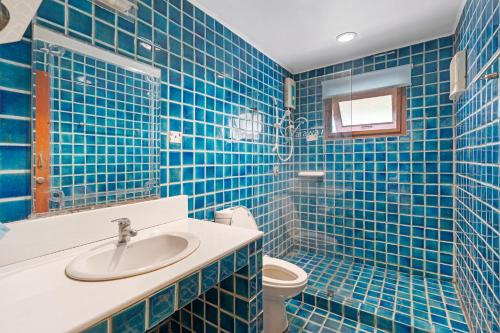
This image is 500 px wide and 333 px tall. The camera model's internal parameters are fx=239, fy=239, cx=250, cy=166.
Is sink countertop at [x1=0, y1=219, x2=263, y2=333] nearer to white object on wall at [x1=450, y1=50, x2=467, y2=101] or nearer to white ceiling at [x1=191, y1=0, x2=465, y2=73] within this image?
white ceiling at [x1=191, y1=0, x2=465, y2=73]

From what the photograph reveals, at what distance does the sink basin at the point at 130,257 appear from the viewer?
755 millimetres

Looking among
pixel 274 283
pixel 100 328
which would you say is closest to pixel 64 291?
pixel 100 328

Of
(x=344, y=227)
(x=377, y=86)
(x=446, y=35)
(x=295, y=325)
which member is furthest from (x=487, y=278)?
(x=446, y=35)

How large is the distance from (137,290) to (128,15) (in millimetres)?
1319

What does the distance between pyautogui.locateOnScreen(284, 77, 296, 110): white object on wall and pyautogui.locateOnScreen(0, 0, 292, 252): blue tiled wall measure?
0.32 feet

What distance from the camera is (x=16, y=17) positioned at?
781mm

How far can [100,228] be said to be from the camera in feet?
3.56

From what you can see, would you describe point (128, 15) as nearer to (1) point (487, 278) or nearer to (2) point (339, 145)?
(2) point (339, 145)

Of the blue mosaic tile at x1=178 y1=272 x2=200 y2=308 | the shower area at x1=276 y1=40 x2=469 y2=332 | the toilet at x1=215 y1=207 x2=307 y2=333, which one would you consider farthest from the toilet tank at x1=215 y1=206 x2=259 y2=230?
the blue mosaic tile at x1=178 y1=272 x2=200 y2=308

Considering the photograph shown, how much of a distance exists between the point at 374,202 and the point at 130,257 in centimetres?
221

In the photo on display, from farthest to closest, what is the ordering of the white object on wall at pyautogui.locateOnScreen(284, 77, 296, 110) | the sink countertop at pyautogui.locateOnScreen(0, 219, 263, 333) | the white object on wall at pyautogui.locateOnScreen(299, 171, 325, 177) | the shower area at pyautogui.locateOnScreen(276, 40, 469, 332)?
the white object on wall at pyautogui.locateOnScreen(284, 77, 296, 110)
the white object on wall at pyautogui.locateOnScreen(299, 171, 325, 177)
the shower area at pyautogui.locateOnScreen(276, 40, 469, 332)
the sink countertop at pyautogui.locateOnScreen(0, 219, 263, 333)

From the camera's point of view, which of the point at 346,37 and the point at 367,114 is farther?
the point at 367,114

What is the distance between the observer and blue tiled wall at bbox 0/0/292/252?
914 mm

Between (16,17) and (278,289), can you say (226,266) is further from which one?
(16,17)
